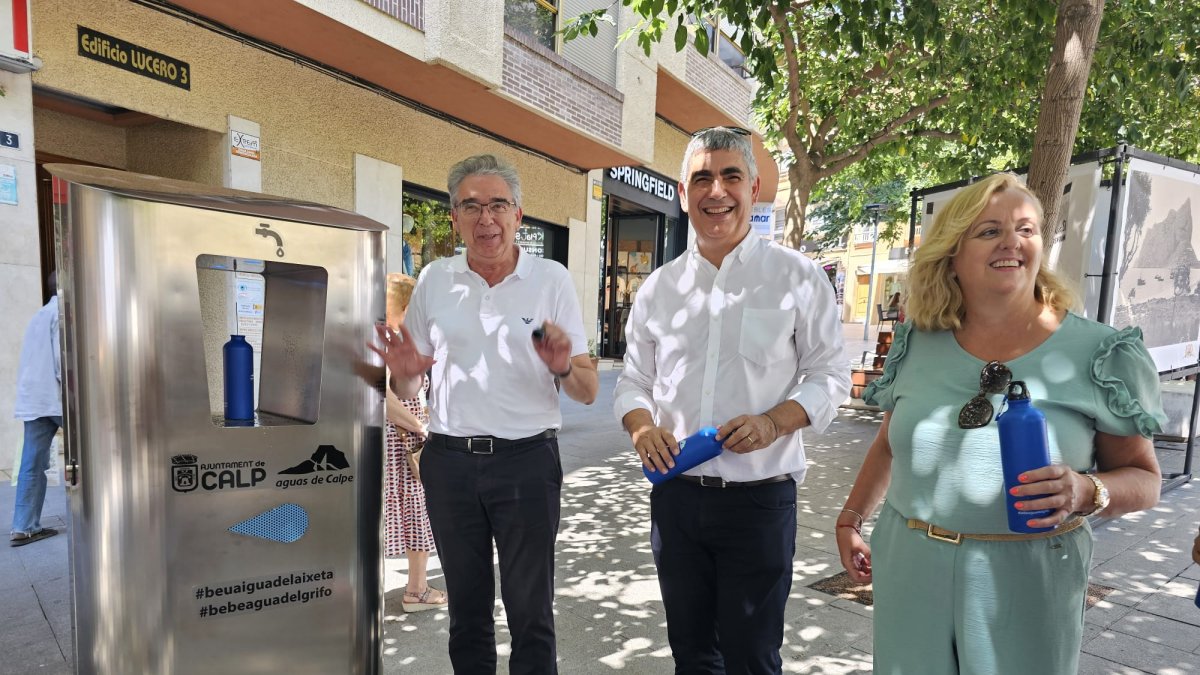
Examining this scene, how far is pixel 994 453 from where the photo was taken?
1468 mm

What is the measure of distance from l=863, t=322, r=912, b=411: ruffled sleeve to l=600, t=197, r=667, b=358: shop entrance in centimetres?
1375

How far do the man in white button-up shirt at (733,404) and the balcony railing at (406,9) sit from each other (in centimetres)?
561

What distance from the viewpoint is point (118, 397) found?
5.13 ft

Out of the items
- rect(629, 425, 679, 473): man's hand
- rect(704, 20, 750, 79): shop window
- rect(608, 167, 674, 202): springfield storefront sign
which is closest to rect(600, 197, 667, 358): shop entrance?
rect(608, 167, 674, 202): springfield storefront sign

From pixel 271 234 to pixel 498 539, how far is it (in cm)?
119

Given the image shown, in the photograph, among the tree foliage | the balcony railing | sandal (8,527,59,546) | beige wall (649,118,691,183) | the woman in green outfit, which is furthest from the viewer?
beige wall (649,118,691,183)

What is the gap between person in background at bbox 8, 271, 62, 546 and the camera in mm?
4047

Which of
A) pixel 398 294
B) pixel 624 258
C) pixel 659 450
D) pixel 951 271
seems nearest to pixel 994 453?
pixel 951 271

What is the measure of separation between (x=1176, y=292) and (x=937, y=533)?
528cm

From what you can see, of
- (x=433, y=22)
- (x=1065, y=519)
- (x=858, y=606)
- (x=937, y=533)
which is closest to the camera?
(x=1065, y=519)

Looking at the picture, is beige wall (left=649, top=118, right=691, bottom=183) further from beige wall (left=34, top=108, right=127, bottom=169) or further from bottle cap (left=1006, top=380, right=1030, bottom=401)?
bottle cap (left=1006, top=380, right=1030, bottom=401)

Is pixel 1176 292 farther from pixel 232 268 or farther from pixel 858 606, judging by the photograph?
pixel 232 268

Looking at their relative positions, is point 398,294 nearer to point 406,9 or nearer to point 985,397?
point 985,397

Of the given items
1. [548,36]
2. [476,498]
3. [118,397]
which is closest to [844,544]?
[476,498]
